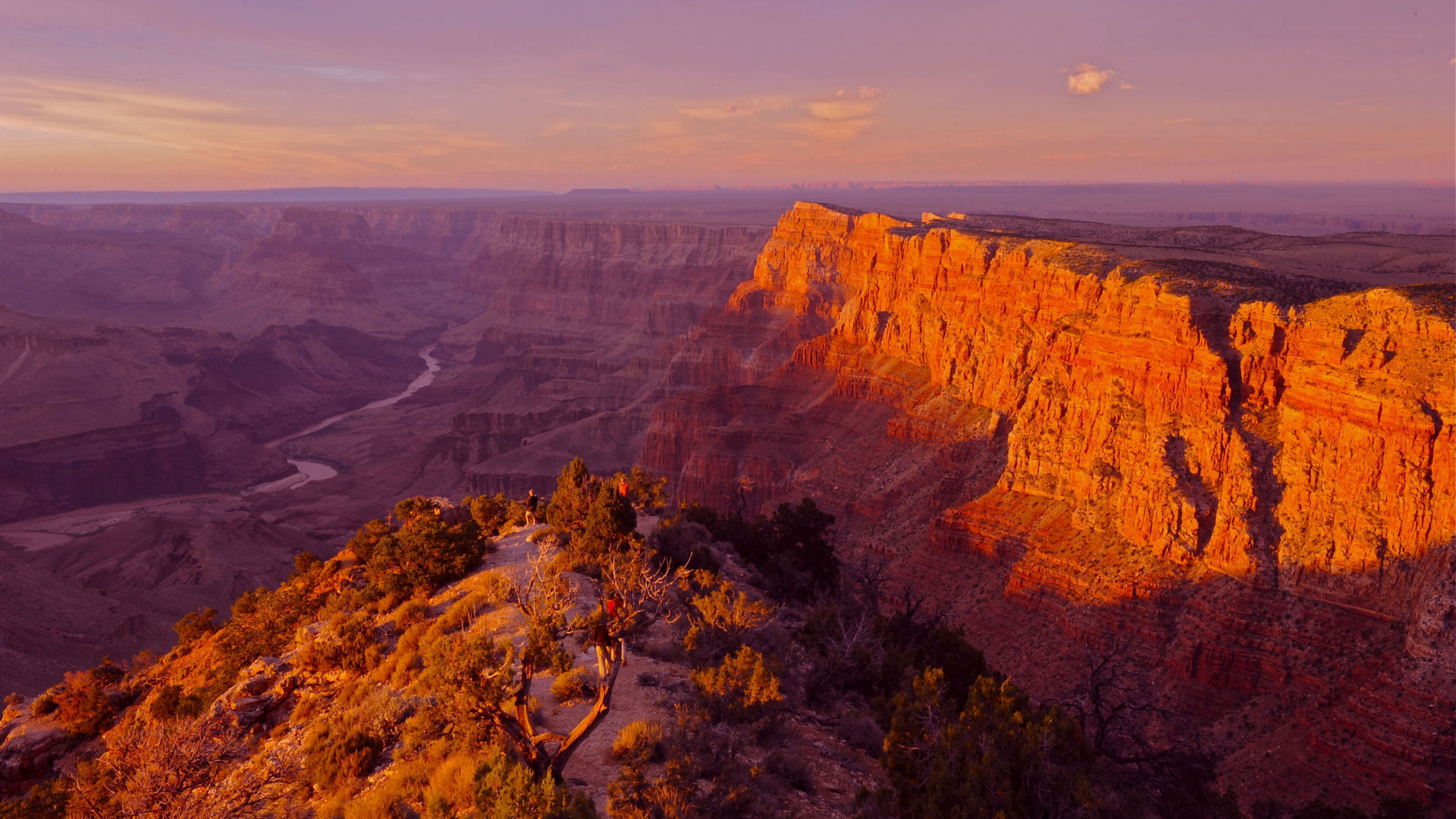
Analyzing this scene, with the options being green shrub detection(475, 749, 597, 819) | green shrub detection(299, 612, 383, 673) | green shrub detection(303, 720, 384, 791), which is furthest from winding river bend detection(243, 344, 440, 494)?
green shrub detection(475, 749, 597, 819)

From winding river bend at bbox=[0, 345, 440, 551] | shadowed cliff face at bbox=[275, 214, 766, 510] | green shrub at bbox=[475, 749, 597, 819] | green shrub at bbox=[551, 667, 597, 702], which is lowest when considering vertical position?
winding river bend at bbox=[0, 345, 440, 551]

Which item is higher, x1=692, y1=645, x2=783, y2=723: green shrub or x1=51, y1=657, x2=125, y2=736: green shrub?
x1=692, y1=645, x2=783, y2=723: green shrub

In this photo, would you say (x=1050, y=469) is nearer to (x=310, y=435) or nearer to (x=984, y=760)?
(x=984, y=760)

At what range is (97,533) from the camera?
9169 centimetres

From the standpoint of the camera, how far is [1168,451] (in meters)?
38.0

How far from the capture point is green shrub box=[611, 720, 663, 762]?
16250mm

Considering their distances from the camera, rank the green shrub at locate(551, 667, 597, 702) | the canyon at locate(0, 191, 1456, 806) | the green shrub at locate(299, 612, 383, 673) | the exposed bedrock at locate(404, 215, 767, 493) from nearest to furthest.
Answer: the green shrub at locate(551, 667, 597, 702) → the green shrub at locate(299, 612, 383, 673) → the canyon at locate(0, 191, 1456, 806) → the exposed bedrock at locate(404, 215, 767, 493)

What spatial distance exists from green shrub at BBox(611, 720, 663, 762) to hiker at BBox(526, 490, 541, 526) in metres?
17.2

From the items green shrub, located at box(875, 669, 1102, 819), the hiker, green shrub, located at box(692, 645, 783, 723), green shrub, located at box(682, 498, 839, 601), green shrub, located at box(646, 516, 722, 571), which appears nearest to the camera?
green shrub, located at box(875, 669, 1102, 819)

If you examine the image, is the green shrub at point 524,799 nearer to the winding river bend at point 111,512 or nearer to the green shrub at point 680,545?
the green shrub at point 680,545

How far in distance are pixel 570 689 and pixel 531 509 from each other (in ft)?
58.0

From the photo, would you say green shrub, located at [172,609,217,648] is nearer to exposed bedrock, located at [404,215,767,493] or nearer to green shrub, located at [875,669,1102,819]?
green shrub, located at [875,669,1102,819]

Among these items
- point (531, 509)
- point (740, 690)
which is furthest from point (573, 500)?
point (740, 690)

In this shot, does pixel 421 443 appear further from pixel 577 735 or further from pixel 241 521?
pixel 577 735
